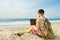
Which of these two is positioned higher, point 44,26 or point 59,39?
point 44,26

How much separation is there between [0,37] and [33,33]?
4.42 ft

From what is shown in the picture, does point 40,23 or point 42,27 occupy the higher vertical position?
point 40,23

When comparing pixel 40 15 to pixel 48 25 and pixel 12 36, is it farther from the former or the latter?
pixel 12 36

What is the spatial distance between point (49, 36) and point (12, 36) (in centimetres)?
146

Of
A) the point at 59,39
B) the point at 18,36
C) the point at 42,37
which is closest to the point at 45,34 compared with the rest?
the point at 42,37

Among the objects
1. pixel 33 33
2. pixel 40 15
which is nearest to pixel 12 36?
pixel 33 33

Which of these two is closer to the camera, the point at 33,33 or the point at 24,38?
the point at 24,38

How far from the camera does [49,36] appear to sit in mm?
6961

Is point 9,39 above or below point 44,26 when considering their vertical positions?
below

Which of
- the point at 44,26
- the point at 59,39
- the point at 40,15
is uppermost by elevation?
the point at 40,15

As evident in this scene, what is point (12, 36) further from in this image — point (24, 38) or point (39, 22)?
point (39, 22)

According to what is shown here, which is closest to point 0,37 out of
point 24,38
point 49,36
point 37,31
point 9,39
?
point 9,39

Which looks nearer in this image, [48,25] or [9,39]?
[9,39]

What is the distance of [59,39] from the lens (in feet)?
22.8
